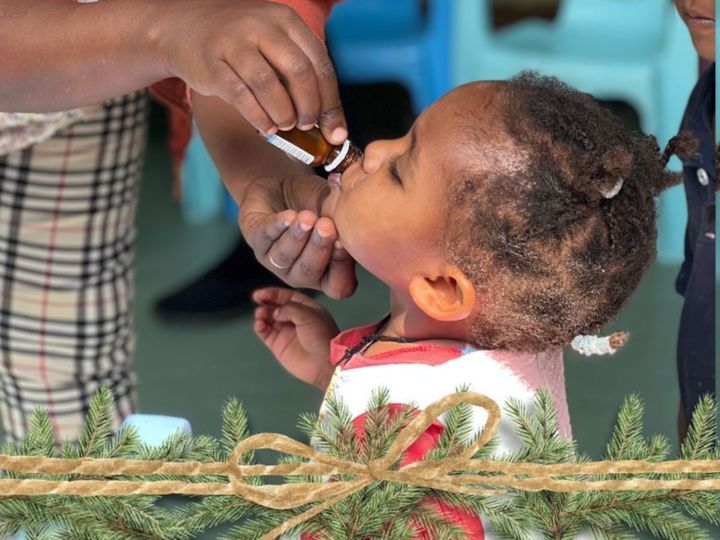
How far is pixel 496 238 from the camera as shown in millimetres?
771

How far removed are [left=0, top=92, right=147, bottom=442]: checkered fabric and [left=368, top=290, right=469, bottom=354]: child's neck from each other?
0.48 metres

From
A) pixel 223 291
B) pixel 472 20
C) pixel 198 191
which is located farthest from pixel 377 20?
pixel 223 291

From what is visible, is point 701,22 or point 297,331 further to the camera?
point 297,331

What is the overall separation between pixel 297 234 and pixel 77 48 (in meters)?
0.21

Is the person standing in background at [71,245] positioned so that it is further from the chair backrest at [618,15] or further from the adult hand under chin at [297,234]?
the chair backrest at [618,15]

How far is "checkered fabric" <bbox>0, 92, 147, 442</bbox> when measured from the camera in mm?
1250

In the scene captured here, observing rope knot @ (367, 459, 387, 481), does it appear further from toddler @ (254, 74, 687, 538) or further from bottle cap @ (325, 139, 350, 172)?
bottle cap @ (325, 139, 350, 172)

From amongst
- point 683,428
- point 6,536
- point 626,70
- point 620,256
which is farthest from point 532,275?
point 626,70

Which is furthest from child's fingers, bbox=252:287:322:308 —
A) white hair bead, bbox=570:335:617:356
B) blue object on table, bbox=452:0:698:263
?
blue object on table, bbox=452:0:698:263

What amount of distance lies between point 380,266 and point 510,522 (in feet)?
0.79

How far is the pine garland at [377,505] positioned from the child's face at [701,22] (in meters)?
0.27

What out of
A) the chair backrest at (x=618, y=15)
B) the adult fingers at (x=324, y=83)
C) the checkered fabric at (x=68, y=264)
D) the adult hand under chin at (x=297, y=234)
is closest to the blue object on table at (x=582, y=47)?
the chair backrest at (x=618, y=15)

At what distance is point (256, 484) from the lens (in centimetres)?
66

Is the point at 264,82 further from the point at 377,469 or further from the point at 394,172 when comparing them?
the point at 377,469
